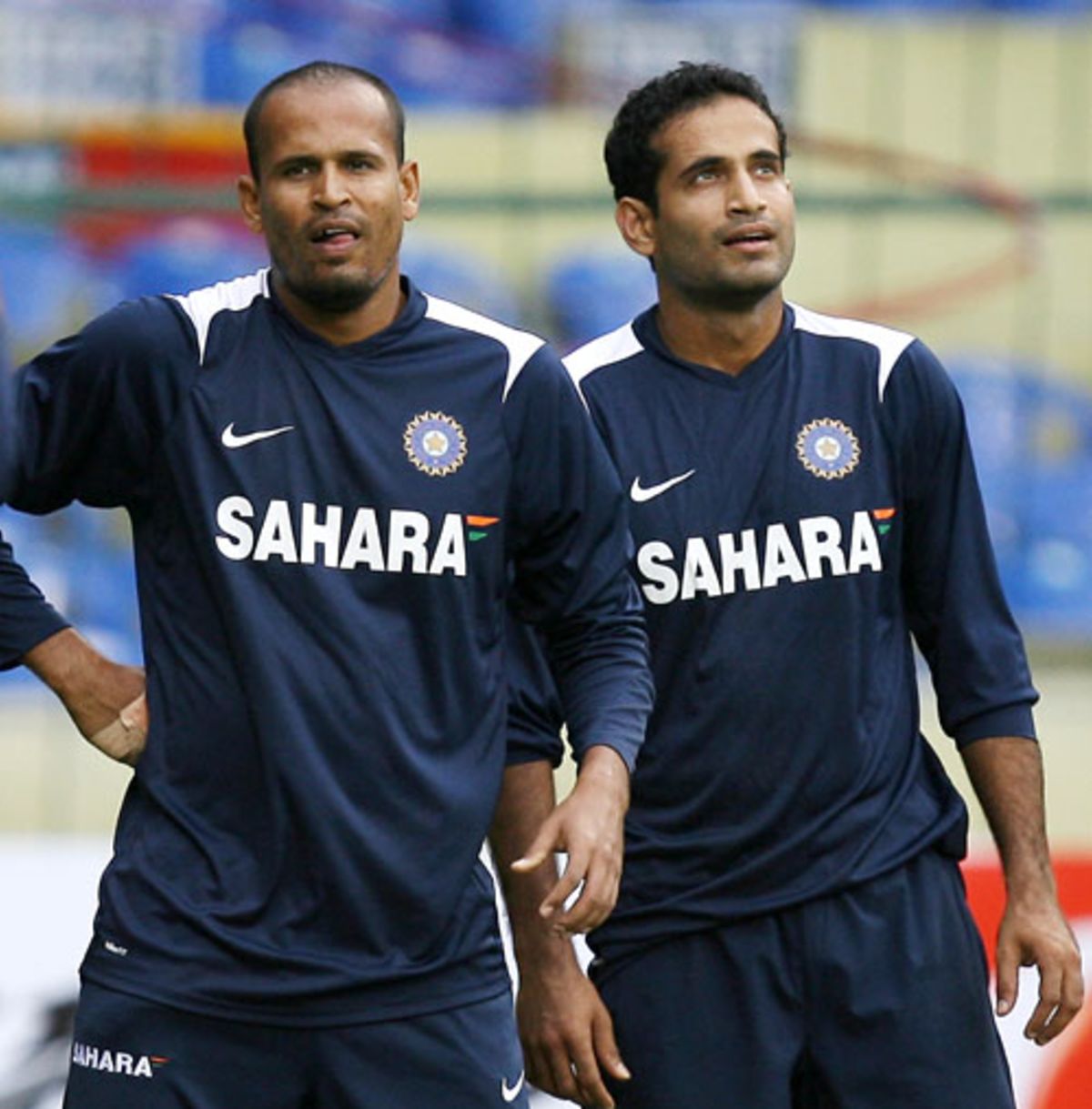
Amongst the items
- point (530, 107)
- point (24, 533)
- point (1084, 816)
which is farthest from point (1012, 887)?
point (530, 107)

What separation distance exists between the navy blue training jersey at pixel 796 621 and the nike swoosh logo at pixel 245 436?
0.66m

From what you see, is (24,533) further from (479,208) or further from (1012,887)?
(1012,887)

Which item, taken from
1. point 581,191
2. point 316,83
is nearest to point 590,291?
point 581,191

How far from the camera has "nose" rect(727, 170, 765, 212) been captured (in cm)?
444

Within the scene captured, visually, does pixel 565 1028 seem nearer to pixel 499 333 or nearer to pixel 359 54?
pixel 499 333

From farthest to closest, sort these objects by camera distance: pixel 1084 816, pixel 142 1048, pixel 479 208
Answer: pixel 479 208 < pixel 1084 816 < pixel 142 1048

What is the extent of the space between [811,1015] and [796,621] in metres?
0.66

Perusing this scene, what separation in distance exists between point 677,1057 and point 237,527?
3.98ft

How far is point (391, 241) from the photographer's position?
4.04 m

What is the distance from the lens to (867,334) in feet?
15.0

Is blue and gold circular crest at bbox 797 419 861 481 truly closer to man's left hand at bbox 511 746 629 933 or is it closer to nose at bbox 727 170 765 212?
nose at bbox 727 170 765 212

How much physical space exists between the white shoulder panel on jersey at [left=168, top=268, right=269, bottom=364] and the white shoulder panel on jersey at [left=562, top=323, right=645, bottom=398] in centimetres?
64

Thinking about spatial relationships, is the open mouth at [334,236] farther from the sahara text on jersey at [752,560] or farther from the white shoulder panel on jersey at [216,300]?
the sahara text on jersey at [752,560]

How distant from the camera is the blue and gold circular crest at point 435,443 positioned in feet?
13.1
